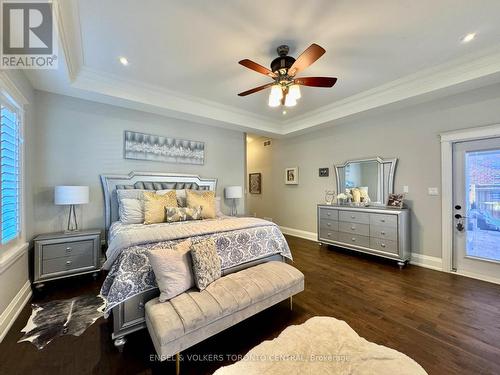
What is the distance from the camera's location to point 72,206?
128 inches

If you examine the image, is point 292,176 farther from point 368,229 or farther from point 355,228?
point 368,229

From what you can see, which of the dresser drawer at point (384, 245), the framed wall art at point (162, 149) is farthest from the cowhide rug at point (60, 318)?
the dresser drawer at point (384, 245)

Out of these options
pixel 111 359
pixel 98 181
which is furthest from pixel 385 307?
pixel 98 181

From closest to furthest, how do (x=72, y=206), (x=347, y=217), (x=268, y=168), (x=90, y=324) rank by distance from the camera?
(x=90, y=324), (x=72, y=206), (x=347, y=217), (x=268, y=168)

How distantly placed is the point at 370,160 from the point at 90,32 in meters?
4.69

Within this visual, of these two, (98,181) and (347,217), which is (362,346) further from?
(98,181)

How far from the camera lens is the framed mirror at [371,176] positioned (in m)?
4.02

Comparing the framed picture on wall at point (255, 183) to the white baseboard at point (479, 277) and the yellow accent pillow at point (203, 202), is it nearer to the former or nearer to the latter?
the yellow accent pillow at point (203, 202)

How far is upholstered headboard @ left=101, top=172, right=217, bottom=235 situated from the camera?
350cm

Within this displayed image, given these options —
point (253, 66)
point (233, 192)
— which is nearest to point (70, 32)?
point (253, 66)

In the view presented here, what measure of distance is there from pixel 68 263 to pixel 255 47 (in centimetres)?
370

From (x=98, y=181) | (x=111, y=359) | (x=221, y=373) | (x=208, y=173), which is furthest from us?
(x=208, y=173)

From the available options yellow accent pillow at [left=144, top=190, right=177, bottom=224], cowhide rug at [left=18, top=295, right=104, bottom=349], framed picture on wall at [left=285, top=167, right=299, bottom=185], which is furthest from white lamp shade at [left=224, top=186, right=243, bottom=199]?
cowhide rug at [left=18, top=295, right=104, bottom=349]

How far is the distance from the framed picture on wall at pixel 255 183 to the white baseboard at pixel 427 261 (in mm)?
4331
